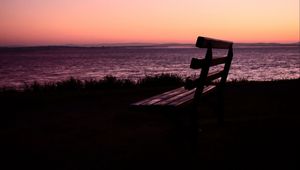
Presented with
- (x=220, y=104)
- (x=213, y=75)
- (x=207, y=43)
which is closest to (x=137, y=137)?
(x=220, y=104)

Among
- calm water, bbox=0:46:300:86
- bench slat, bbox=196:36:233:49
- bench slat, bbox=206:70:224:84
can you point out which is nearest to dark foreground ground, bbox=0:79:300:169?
bench slat, bbox=206:70:224:84

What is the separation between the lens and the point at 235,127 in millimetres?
5500

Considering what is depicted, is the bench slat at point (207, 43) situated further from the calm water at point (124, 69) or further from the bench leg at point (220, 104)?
the calm water at point (124, 69)

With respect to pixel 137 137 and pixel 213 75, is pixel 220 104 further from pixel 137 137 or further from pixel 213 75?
pixel 137 137

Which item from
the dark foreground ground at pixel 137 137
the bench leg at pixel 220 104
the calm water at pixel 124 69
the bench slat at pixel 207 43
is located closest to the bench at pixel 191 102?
the bench slat at pixel 207 43

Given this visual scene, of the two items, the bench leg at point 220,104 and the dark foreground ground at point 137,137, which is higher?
the bench leg at point 220,104

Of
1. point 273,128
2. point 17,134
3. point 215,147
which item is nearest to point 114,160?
point 215,147

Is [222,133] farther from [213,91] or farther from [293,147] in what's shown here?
[293,147]

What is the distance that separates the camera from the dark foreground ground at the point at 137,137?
399 centimetres

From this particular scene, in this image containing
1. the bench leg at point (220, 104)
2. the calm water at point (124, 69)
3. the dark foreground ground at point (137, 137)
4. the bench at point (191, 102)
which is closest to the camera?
the bench at point (191, 102)

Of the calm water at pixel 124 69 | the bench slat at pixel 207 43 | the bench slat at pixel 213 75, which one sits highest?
the bench slat at pixel 207 43

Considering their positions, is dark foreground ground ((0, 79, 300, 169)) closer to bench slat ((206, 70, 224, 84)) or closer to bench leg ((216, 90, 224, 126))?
bench leg ((216, 90, 224, 126))

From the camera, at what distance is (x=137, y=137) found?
5086 mm

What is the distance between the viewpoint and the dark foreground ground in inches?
157
